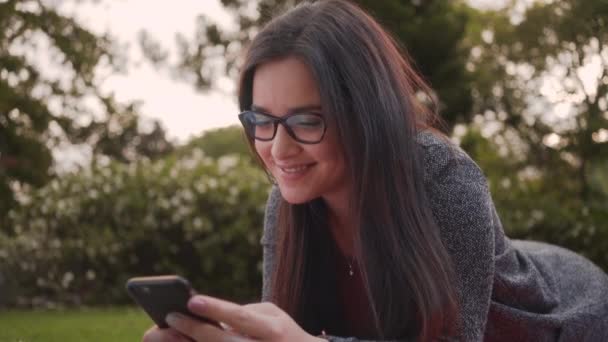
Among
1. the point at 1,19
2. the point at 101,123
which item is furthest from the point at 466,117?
the point at 1,19

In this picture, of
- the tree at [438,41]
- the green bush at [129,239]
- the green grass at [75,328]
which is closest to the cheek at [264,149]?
the green grass at [75,328]

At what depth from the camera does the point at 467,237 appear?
214 cm

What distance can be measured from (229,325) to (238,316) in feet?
0.19

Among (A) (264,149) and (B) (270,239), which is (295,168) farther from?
(B) (270,239)

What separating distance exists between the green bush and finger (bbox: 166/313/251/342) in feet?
18.1

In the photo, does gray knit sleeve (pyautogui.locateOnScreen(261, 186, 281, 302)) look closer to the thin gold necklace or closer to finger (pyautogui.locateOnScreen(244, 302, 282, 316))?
the thin gold necklace

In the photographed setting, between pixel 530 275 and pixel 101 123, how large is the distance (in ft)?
25.8

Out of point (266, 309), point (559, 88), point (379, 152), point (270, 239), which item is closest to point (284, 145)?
point (379, 152)

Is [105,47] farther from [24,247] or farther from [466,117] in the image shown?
[466,117]

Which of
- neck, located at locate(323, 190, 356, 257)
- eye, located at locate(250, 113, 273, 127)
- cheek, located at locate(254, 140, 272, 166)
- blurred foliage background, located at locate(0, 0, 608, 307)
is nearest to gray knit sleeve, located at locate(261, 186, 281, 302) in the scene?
neck, located at locate(323, 190, 356, 257)

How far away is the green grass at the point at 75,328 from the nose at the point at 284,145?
6.13 ft

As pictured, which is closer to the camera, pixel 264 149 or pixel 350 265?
pixel 264 149

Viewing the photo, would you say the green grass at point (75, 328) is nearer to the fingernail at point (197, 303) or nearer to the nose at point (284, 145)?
the nose at point (284, 145)

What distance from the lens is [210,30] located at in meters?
19.3
